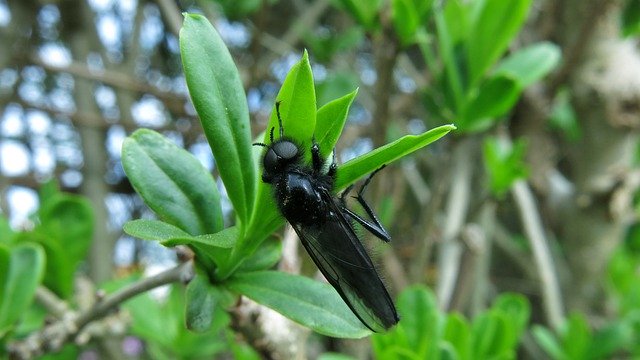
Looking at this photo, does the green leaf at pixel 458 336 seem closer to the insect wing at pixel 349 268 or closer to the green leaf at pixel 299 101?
the insect wing at pixel 349 268

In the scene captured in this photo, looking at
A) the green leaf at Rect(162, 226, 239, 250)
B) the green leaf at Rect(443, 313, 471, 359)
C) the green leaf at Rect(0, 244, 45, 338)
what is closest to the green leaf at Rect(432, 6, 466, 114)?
the green leaf at Rect(443, 313, 471, 359)

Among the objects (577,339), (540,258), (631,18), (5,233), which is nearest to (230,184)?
(5,233)

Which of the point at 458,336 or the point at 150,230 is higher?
the point at 150,230

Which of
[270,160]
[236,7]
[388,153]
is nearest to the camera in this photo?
[388,153]

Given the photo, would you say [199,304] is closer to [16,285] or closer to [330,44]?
[16,285]

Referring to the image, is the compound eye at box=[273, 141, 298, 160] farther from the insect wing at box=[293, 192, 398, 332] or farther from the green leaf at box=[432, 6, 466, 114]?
the green leaf at box=[432, 6, 466, 114]

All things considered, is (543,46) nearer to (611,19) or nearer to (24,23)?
(611,19)
